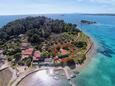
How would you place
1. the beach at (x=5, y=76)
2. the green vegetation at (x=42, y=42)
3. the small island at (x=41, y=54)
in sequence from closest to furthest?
the beach at (x=5, y=76) < the small island at (x=41, y=54) < the green vegetation at (x=42, y=42)

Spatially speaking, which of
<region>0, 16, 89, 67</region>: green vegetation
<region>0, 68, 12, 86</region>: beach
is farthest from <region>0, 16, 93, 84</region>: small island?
<region>0, 68, 12, 86</region>: beach

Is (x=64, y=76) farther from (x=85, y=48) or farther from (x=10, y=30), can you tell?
(x=10, y=30)

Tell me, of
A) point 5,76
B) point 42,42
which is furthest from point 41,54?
point 42,42

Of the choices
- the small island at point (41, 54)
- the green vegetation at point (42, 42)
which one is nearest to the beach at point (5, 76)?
the small island at point (41, 54)

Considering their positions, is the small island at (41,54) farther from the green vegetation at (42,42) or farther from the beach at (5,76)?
the beach at (5,76)

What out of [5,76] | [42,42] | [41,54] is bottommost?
[5,76]

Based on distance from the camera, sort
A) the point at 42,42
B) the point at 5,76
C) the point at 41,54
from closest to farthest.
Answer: the point at 5,76
the point at 41,54
the point at 42,42

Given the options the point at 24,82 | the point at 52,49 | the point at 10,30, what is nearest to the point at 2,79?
the point at 24,82

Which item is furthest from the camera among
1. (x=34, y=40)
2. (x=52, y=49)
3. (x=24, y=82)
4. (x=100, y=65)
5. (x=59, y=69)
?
(x=34, y=40)

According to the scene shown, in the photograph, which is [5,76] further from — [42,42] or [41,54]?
[42,42]

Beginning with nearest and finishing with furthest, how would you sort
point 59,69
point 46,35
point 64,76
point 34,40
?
point 64,76 → point 59,69 → point 34,40 → point 46,35

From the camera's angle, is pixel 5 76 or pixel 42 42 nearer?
pixel 5 76
